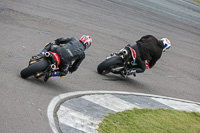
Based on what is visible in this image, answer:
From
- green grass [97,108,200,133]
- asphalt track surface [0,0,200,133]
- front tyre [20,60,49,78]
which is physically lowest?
asphalt track surface [0,0,200,133]

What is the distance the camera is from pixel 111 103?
7855 mm

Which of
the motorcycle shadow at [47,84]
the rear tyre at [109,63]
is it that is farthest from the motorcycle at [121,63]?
the motorcycle shadow at [47,84]

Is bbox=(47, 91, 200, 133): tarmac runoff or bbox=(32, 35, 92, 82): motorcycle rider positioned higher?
bbox=(32, 35, 92, 82): motorcycle rider

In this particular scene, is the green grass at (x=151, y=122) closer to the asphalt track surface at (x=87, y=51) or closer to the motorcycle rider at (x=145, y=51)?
the asphalt track surface at (x=87, y=51)

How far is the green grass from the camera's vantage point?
256 inches

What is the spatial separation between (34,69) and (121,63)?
3.09 m

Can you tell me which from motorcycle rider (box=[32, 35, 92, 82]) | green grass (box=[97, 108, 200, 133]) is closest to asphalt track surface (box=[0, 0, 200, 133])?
motorcycle rider (box=[32, 35, 92, 82])

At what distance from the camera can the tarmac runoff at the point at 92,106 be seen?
618 centimetres

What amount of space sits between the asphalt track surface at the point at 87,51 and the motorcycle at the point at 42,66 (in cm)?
22

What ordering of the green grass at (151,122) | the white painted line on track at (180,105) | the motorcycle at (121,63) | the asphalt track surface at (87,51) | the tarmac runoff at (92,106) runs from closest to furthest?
the tarmac runoff at (92,106)
the green grass at (151,122)
the asphalt track surface at (87,51)
the white painted line on track at (180,105)
the motorcycle at (121,63)

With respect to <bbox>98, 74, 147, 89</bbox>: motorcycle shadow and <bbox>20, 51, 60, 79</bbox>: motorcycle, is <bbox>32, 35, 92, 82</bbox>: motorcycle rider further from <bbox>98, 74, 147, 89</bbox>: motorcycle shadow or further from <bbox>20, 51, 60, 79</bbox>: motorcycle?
<bbox>98, 74, 147, 89</bbox>: motorcycle shadow

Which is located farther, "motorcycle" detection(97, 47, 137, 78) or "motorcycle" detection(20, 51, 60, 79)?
"motorcycle" detection(97, 47, 137, 78)

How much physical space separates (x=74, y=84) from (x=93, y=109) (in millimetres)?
1655

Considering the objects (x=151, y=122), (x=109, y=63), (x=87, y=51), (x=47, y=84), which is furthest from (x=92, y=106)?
(x=87, y=51)
